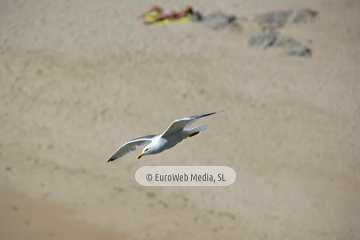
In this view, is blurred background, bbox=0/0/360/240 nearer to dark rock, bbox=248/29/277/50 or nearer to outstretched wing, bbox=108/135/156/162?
dark rock, bbox=248/29/277/50

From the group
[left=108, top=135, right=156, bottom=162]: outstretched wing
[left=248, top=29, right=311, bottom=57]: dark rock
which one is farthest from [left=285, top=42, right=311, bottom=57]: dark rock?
[left=108, top=135, right=156, bottom=162]: outstretched wing

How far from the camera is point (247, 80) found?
14805 mm

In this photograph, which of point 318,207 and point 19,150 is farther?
point 19,150

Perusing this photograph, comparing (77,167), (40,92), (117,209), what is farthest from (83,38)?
(117,209)

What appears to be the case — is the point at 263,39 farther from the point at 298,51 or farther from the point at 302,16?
the point at 302,16

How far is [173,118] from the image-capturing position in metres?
13.9

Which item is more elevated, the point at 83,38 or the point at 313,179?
the point at 83,38

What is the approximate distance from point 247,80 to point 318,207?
3993 mm

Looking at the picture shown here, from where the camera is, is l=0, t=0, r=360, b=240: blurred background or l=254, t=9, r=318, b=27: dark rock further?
l=254, t=9, r=318, b=27: dark rock

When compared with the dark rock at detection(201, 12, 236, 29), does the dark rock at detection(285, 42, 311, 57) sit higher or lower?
lower

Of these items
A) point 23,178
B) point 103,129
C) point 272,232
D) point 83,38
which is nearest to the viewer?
point 272,232

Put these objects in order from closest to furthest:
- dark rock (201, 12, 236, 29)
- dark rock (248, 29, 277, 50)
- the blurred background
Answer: the blurred background < dark rock (248, 29, 277, 50) < dark rock (201, 12, 236, 29)

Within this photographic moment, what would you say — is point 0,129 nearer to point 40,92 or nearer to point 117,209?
point 40,92

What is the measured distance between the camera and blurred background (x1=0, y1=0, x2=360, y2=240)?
1240 cm
